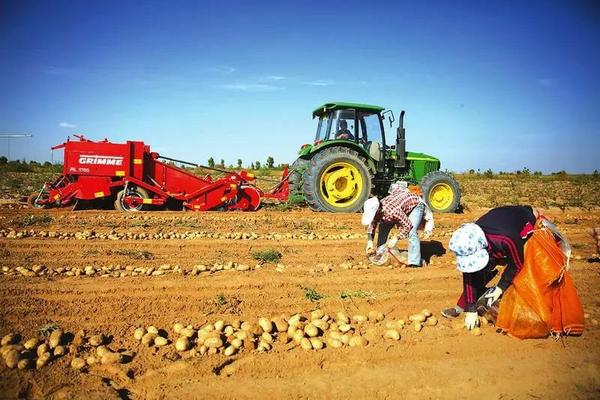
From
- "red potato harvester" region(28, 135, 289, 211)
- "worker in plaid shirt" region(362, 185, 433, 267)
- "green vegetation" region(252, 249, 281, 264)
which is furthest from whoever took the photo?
"red potato harvester" region(28, 135, 289, 211)

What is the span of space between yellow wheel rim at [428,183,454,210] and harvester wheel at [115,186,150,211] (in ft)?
22.3

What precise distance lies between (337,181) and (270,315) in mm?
5906

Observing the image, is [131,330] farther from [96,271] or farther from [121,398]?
[96,271]

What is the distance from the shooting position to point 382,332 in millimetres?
3574

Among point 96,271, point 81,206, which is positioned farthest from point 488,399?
point 81,206

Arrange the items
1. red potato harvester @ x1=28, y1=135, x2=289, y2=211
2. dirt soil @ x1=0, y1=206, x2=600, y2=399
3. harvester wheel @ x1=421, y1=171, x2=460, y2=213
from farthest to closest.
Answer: harvester wheel @ x1=421, y1=171, x2=460, y2=213 < red potato harvester @ x1=28, y1=135, x2=289, y2=211 < dirt soil @ x1=0, y1=206, x2=600, y2=399

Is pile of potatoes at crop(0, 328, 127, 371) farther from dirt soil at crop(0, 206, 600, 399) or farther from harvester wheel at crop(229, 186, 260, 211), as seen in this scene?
harvester wheel at crop(229, 186, 260, 211)

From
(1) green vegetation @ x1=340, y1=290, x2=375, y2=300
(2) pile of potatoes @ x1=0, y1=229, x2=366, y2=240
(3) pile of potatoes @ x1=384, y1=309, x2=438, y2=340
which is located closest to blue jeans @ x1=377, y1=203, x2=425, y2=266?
(1) green vegetation @ x1=340, y1=290, x2=375, y2=300

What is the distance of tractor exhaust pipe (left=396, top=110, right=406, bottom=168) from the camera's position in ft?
31.5

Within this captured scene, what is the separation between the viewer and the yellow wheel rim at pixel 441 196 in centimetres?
1050

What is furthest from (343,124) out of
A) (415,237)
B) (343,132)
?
(415,237)

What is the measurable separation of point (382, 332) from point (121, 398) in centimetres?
207

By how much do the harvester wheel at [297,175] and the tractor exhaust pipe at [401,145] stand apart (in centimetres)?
218

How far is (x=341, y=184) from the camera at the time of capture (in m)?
9.52
